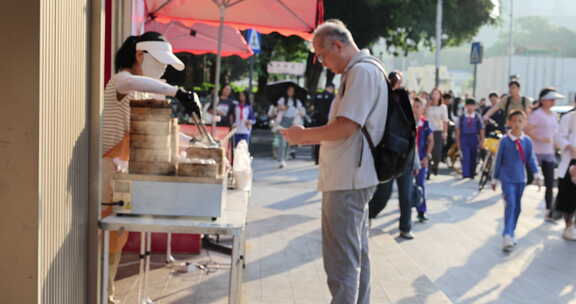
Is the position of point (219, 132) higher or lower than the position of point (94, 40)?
lower

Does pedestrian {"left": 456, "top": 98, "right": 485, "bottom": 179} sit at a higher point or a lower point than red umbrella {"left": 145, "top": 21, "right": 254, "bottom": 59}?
lower

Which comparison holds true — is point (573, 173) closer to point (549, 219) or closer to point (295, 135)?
point (549, 219)

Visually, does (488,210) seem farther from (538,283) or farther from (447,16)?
(447,16)

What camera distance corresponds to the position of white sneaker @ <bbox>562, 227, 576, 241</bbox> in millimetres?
9281

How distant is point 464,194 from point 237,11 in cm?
675

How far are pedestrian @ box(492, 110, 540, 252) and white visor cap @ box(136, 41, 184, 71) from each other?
556 centimetres

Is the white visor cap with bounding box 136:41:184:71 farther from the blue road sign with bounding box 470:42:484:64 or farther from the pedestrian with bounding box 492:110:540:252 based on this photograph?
the blue road sign with bounding box 470:42:484:64

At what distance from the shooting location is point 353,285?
13.8 ft

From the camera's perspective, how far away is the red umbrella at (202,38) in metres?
11.4

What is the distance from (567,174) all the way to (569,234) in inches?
33.6

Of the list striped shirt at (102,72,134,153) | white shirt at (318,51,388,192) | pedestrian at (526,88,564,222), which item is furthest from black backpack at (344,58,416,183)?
pedestrian at (526,88,564,222)

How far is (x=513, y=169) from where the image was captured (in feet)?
28.1

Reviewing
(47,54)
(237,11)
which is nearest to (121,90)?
(47,54)

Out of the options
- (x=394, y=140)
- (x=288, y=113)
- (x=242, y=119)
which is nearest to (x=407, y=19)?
(x=288, y=113)
